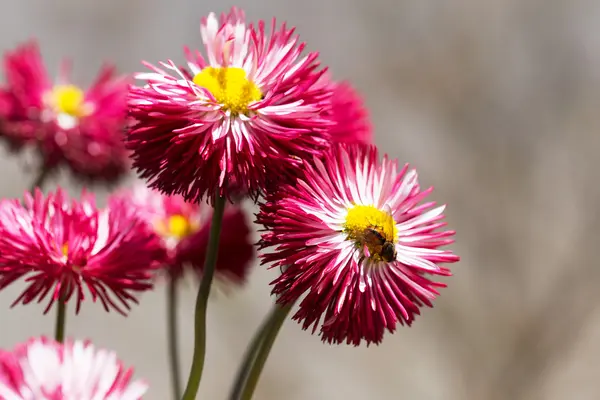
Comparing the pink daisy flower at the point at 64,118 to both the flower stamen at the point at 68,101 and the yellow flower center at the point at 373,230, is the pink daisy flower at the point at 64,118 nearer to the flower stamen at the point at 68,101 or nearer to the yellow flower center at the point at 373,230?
the flower stamen at the point at 68,101

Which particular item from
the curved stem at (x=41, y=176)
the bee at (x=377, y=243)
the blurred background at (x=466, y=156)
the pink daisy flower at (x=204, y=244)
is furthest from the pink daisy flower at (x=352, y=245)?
the blurred background at (x=466, y=156)

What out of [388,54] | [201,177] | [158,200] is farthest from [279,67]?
[388,54]

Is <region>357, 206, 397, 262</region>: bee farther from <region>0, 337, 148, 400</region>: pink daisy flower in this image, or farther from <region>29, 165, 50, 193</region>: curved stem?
<region>29, 165, 50, 193</region>: curved stem

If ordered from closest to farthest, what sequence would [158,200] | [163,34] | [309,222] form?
[309,222], [158,200], [163,34]

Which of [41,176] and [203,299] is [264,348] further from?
[41,176]

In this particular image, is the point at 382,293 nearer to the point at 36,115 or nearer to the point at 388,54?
the point at 36,115
